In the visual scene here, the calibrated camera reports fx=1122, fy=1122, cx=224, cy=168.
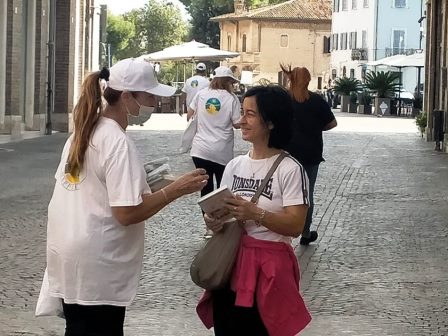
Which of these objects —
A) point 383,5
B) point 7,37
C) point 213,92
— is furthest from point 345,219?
point 383,5

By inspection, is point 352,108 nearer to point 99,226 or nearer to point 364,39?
point 364,39

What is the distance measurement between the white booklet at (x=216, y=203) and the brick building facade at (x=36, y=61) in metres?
22.2

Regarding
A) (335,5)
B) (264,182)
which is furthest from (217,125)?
(335,5)

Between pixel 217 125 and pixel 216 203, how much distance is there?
6.78 metres

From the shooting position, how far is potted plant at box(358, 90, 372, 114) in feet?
181

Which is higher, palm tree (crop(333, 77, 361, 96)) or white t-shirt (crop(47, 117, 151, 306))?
palm tree (crop(333, 77, 361, 96))

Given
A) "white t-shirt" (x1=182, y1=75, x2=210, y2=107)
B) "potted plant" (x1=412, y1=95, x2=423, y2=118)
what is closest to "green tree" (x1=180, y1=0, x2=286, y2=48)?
"potted plant" (x1=412, y1=95, x2=423, y2=118)

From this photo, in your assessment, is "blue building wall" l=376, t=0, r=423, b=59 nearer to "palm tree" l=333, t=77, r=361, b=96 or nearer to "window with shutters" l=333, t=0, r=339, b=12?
"window with shutters" l=333, t=0, r=339, b=12

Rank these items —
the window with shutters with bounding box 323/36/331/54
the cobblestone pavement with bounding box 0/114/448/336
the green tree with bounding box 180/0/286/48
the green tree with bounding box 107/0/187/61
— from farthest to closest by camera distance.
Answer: the green tree with bounding box 107/0/187/61
the green tree with bounding box 180/0/286/48
the window with shutters with bounding box 323/36/331/54
the cobblestone pavement with bounding box 0/114/448/336

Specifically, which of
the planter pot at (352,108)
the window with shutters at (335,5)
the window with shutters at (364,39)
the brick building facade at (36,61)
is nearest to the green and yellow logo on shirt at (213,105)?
the brick building facade at (36,61)

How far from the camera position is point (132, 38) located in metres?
106

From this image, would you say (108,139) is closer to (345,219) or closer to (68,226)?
(68,226)

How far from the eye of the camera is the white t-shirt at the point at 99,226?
4.62 m

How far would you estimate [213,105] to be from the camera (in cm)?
1152
